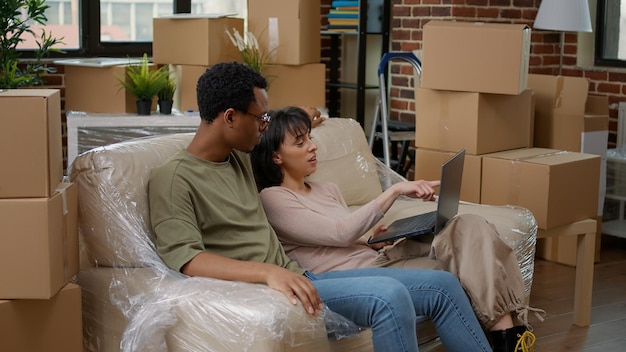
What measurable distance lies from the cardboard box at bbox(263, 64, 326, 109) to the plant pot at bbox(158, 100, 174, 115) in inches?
19.3

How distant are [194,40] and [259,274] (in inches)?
93.0

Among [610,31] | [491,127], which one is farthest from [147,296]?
[610,31]

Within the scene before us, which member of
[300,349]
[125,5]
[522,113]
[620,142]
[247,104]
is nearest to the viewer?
[300,349]

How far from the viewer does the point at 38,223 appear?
7.00ft

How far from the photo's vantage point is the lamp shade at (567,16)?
15.3ft

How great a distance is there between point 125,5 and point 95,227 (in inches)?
123

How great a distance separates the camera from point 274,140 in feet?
8.58

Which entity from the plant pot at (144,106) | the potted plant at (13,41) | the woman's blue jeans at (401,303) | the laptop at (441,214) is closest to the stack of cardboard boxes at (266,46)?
the plant pot at (144,106)

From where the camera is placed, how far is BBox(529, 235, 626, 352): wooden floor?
10.9 ft

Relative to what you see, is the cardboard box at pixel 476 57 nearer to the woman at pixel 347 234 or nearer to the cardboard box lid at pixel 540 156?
the cardboard box lid at pixel 540 156

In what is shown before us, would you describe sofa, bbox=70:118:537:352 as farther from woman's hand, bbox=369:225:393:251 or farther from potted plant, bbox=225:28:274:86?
potted plant, bbox=225:28:274:86

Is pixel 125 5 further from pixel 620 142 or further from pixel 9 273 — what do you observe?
pixel 9 273

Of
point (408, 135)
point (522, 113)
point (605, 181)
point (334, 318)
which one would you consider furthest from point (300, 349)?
point (605, 181)

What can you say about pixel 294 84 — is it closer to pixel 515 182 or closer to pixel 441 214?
pixel 515 182
